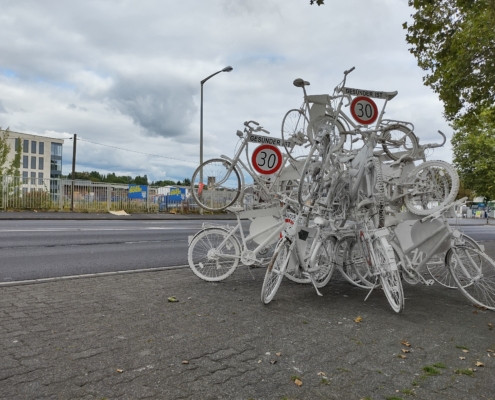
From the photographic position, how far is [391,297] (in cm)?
490

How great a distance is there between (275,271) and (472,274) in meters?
2.41

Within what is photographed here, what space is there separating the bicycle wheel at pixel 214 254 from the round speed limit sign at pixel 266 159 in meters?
1.09

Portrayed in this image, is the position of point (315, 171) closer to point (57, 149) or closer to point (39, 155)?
point (39, 155)

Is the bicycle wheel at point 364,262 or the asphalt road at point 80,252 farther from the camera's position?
the asphalt road at point 80,252

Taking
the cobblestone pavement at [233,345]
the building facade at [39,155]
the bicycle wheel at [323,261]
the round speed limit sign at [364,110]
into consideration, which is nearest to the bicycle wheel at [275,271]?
the cobblestone pavement at [233,345]

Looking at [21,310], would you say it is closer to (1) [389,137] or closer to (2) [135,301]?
(2) [135,301]

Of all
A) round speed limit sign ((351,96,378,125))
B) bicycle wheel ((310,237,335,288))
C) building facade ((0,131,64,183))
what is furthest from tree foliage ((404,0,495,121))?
building facade ((0,131,64,183))

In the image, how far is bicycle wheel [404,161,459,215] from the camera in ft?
18.5

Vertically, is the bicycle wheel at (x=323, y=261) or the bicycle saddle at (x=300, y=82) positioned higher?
the bicycle saddle at (x=300, y=82)

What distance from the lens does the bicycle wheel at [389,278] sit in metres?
4.80

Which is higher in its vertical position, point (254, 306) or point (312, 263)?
point (312, 263)

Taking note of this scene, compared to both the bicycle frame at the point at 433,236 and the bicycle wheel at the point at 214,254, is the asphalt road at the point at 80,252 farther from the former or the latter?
the bicycle frame at the point at 433,236

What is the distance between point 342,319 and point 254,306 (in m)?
0.99

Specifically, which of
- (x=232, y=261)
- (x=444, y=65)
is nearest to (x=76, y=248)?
(x=232, y=261)
